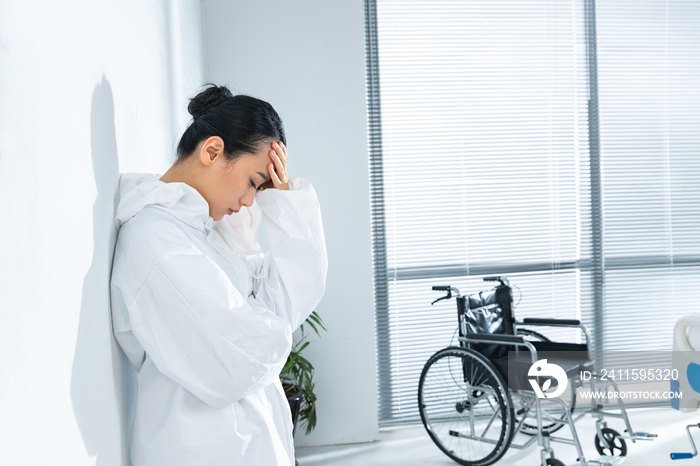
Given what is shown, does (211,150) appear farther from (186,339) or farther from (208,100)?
(186,339)

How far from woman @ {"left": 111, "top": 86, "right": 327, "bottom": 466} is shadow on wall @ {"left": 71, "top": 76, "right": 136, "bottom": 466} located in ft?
0.08

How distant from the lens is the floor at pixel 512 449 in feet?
7.91

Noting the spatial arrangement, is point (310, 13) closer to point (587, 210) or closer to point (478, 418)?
point (587, 210)

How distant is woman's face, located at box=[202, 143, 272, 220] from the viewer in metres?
0.92

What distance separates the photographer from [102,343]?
27.7 inches

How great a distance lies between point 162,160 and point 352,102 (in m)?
1.53

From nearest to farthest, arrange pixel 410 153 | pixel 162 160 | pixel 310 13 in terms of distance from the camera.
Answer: pixel 162 160 → pixel 310 13 → pixel 410 153

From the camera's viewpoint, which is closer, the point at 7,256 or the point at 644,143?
the point at 7,256

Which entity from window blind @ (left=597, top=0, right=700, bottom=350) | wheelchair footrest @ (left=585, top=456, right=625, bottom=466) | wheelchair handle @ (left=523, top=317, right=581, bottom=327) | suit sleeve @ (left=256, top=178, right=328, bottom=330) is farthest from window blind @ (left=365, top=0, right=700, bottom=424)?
suit sleeve @ (left=256, top=178, right=328, bottom=330)

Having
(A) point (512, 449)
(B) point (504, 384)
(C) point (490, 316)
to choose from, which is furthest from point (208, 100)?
(A) point (512, 449)

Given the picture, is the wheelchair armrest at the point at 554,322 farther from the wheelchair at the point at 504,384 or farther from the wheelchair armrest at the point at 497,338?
the wheelchair armrest at the point at 497,338

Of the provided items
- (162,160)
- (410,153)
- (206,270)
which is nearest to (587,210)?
(410,153)

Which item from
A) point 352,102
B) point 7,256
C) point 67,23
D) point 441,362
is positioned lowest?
point 441,362

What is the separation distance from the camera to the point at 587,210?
3057 mm
